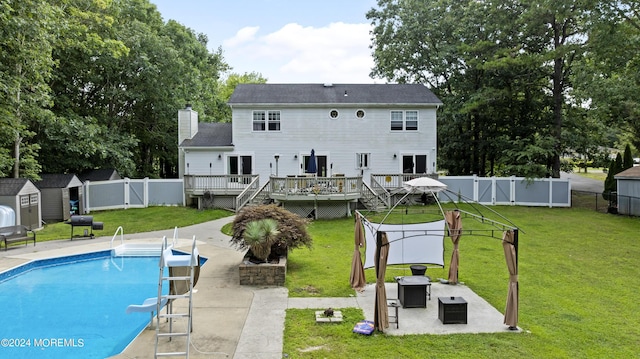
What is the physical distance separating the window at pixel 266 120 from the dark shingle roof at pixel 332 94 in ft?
2.20

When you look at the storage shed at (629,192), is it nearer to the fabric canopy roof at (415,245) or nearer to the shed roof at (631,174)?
the shed roof at (631,174)

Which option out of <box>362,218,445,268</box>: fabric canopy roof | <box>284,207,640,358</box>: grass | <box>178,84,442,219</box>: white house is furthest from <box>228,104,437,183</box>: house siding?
<box>362,218,445,268</box>: fabric canopy roof

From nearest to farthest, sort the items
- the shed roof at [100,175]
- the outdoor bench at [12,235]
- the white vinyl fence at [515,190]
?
the outdoor bench at [12,235]
the white vinyl fence at [515,190]
the shed roof at [100,175]

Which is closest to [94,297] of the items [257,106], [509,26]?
[257,106]

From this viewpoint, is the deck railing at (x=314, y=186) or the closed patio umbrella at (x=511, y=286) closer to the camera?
the closed patio umbrella at (x=511, y=286)

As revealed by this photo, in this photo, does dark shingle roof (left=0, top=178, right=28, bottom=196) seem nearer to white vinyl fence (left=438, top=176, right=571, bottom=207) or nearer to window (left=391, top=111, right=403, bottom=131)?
window (left=391, top=111, right=403, bottom=131)

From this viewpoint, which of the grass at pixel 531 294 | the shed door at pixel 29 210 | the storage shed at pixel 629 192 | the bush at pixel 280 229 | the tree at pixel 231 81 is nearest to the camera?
the grass at pixel 531 294

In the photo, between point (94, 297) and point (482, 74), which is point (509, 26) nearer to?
point (482, 74)

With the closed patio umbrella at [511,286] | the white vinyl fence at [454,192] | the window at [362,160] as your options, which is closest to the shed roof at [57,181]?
the white vinyl fence at [454,192]

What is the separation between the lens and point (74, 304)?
899cm

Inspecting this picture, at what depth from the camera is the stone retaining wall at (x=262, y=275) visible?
9.67m

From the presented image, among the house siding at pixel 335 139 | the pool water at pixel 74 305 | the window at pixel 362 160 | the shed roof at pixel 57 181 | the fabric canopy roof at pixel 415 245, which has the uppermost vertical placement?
the house siding at pixel 335 139

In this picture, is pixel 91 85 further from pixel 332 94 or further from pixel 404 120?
pixel 404 120

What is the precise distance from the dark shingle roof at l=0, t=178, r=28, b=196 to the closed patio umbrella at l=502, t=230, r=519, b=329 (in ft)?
58.9
